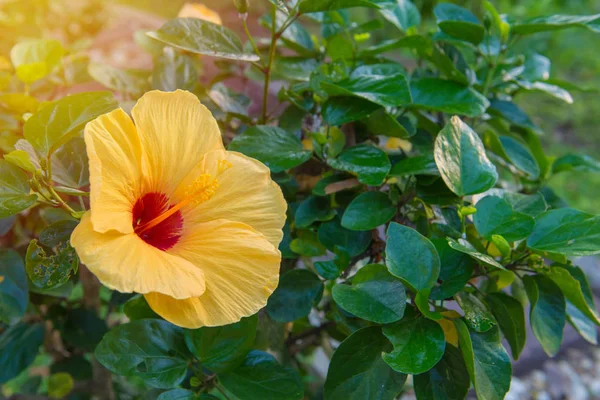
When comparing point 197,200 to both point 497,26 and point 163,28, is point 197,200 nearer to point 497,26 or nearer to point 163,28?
point 163,28

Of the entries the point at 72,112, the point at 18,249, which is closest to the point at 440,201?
the point at 72,112

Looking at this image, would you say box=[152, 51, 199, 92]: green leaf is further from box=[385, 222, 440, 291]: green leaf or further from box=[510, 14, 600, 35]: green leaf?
box=[510, 14, 600, 35]: green leaf

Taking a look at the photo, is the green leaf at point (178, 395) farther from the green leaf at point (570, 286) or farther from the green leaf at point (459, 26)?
the green leaf at point (459, 26)

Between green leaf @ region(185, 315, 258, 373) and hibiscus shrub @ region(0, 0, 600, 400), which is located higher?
hibiscus shrub @ region(0, 0, 600, 400)

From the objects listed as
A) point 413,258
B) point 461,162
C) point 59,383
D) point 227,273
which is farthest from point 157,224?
point 59,383

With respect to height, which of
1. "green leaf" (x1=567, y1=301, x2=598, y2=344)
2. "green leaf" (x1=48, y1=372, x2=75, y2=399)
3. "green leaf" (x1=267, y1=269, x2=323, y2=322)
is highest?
"green leaf" (x1=267, y1=269, x2=323, y2=322)

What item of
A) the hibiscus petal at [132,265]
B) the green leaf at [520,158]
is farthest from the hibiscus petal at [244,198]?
the green leaf at [520,158]

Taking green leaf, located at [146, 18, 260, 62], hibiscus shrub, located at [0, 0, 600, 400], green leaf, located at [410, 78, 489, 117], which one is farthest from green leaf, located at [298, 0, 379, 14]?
green leaf, located at [410, 78, 489, 117]

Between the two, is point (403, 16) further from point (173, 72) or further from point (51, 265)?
point (51, 265)
